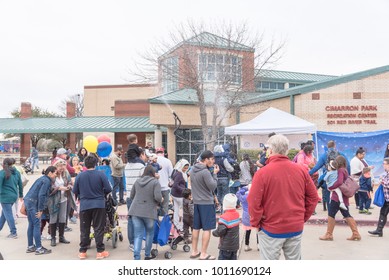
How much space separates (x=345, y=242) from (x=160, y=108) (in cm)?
1542

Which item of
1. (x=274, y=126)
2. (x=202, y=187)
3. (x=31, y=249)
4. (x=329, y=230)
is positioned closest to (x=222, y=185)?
(x=329, y=230)

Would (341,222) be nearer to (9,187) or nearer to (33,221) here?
(33,221)

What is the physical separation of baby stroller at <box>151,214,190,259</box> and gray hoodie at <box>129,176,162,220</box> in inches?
20.6

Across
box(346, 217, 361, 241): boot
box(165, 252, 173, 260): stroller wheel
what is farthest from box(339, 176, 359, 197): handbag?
box(165, 252, 173, 260): stroller wheel

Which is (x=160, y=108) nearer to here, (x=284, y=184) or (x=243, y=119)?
(x=243, y=119)

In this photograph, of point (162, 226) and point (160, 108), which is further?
point (160, 108)

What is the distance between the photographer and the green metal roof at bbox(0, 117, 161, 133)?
27673 millimetres

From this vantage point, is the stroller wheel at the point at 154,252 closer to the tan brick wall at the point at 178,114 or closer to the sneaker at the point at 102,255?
the sneaker at the point at 102,255

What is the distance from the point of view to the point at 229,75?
18.4m

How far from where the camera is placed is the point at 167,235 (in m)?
5.83

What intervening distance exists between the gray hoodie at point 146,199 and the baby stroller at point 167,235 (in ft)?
1.71

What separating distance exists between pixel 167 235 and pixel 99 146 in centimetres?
338

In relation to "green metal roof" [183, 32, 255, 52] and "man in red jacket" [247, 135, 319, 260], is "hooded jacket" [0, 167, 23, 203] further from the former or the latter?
"green metal roof" [183, 32, 255, 52]
